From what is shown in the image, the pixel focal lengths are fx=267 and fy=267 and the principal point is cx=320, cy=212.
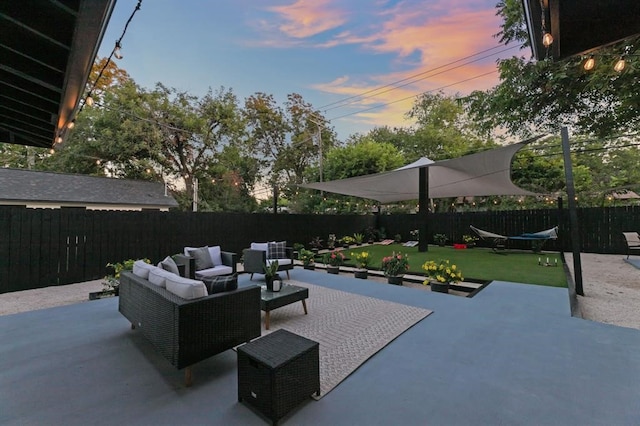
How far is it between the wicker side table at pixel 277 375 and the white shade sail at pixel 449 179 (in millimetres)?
5352

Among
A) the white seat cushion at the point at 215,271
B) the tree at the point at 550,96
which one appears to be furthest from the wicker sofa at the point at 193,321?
the tree at the point at 550,96

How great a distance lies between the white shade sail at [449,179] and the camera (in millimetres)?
6171

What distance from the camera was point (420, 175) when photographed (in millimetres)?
7891

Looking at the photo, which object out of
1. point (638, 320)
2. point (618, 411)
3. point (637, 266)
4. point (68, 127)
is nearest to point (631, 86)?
point (637, 266)

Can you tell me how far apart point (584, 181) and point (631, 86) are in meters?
9.99

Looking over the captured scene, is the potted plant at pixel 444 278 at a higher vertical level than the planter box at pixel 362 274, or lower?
higher

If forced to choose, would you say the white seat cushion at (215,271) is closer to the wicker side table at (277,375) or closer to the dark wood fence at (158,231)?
the dark wood fence at (158,231)

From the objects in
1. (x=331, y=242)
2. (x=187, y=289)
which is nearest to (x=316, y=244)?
(x=331, y=242)

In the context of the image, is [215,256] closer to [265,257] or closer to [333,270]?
[265,257]

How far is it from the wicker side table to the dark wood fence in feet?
17.8

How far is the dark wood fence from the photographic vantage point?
464 centimetres

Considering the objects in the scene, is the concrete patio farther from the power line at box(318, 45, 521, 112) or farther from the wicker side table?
the power line at box(318, 45, 521, 112)

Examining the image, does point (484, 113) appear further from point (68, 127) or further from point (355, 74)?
point (68, 127)

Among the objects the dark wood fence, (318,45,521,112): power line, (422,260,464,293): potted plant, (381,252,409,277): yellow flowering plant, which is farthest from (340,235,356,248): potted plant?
(318,45,521,112): power line
